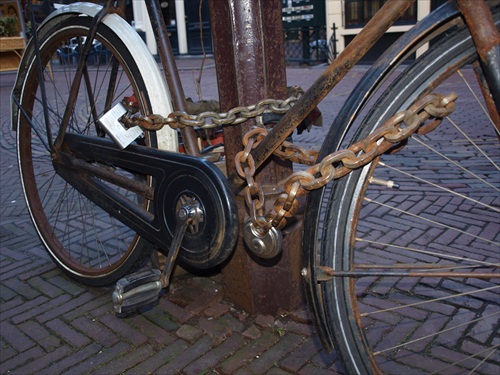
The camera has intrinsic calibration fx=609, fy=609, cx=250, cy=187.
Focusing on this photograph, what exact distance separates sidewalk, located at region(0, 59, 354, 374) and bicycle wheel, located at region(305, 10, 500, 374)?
38 centimetres

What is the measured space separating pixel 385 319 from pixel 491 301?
0.52 metres

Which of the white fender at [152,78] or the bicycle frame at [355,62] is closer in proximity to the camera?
the bicycle frame at [355,62]

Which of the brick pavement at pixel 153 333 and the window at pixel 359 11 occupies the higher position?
the window at pixel 359 11

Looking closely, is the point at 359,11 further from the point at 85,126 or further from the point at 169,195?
the point at 169,195

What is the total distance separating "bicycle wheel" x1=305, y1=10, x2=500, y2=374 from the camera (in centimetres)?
170

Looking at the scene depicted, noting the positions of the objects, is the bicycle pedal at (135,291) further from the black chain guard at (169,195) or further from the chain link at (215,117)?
the chain link at (215,117)

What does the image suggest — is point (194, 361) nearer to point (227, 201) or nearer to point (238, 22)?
point (227, 201)

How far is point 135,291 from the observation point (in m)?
2.51

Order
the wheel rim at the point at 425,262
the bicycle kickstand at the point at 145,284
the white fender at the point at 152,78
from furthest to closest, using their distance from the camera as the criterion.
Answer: the white fender at the point at 152,78 → the bicycle kickstand at the point at 145,284 → the wheel rim at the point at 425,262

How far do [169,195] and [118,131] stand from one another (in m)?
0.47

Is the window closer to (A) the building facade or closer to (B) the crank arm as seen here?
(A) the building facade

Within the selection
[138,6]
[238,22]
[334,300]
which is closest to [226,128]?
[238,22]

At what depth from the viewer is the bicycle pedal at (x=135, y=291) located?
98.4 inches

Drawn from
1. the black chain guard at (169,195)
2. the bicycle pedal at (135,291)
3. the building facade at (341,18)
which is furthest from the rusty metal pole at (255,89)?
the building facade at (341,18)
